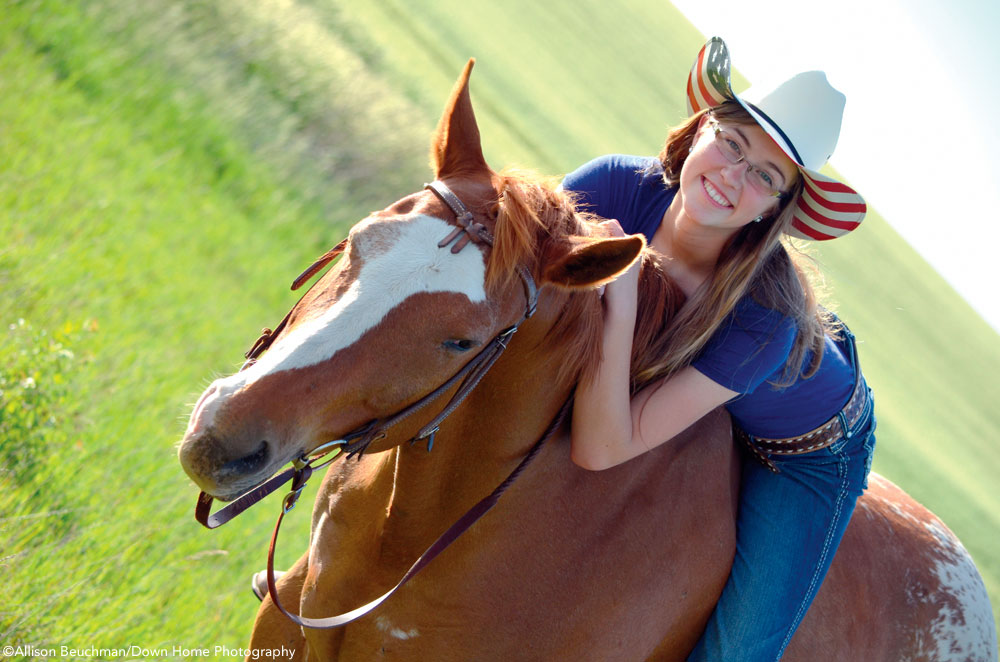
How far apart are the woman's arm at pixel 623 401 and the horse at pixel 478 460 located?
58mm

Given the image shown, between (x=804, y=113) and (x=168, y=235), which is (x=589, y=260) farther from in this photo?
(x=168, y=235)

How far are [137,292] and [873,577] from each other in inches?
167

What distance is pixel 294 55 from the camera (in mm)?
8328

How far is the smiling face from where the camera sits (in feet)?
7.30

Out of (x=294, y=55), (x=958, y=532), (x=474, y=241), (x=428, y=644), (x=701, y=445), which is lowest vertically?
(x=958, y=532)

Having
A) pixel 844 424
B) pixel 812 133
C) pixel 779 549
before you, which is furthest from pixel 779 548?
pixel 812 133

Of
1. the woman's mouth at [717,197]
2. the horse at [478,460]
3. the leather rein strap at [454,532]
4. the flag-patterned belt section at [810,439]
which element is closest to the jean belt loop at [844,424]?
the flag-patterned belt section at [810,439]

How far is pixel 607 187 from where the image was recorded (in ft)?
8.39

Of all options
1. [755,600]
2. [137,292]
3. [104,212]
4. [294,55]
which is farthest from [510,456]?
[294,55]

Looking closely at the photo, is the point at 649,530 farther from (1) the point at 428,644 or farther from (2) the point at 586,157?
(2) the point at 586,157

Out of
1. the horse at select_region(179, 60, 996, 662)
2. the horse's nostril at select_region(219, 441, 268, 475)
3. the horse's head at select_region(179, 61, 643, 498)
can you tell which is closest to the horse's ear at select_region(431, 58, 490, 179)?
the horse at select_region(179, 60, 996, 662)

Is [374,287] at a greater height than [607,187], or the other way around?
[607,187]

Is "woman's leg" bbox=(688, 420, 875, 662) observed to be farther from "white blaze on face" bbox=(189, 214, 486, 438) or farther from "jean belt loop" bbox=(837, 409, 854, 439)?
"white blaze on face" bbox=(189, 214, 486, 438)

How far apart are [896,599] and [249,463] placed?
2.57 metres
